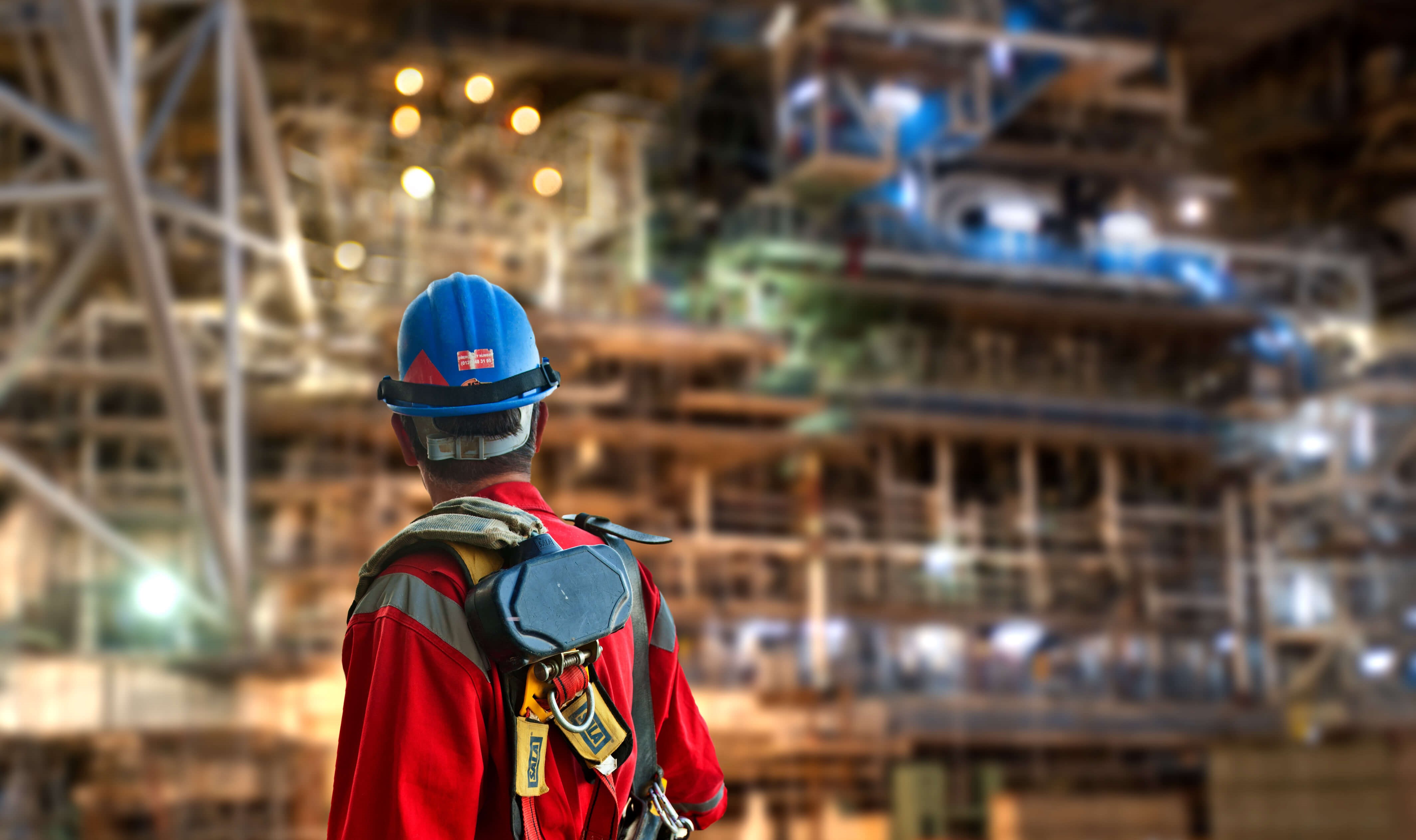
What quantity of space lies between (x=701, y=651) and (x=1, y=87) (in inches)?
510

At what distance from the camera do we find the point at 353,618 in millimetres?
2596

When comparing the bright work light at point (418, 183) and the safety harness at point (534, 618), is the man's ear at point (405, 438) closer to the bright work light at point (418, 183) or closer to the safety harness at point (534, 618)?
the safety harness at point (534, 618)

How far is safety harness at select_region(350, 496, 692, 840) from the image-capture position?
8.21 ft

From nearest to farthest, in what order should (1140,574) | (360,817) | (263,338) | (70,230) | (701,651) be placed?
(360,817)
(70,230)
(263,338)
(701,651)
(1140,574)

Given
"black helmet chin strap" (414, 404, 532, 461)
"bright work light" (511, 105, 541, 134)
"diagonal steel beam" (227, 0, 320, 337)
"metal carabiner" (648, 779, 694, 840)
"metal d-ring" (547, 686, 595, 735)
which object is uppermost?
"bright work light" (511, 105, 541, 134)

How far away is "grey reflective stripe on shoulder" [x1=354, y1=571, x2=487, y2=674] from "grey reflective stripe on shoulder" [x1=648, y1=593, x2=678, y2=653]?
644 mm

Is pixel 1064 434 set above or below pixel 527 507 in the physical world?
above

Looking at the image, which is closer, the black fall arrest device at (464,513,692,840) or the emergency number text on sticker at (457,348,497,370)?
the black fall arrest device at (464,513,692,840)

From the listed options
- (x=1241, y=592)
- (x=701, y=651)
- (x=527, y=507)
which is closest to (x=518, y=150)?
(x=701, y=651)

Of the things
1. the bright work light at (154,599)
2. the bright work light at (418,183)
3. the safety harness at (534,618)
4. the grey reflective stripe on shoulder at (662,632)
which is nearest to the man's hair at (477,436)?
the safety harness at (534,618)

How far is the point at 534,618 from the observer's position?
8.18 feet

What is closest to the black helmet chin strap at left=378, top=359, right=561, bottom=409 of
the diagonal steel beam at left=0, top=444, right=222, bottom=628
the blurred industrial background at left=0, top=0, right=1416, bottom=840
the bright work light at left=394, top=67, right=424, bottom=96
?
the blurred industrial background at left=0, top=0, right=1416, bottom=840

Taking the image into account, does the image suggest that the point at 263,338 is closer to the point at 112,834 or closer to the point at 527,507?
the point at 112,834

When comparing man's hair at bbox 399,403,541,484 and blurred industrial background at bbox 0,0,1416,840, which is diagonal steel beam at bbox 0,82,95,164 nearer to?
blurred industrial background at bbox 0,0,1416,840
